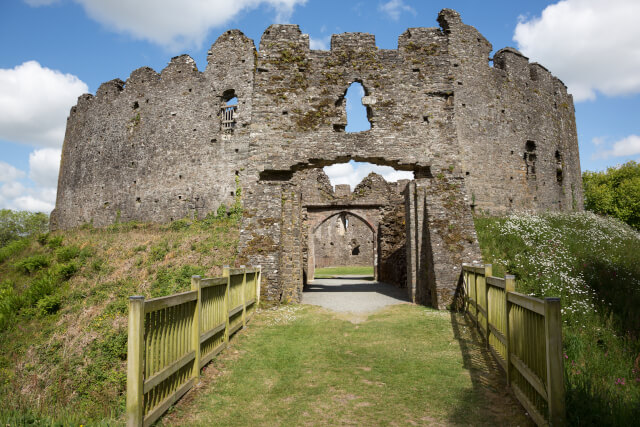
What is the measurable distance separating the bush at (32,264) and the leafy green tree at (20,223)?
40.0 m

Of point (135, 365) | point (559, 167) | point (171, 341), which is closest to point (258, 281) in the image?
point (171, 341)

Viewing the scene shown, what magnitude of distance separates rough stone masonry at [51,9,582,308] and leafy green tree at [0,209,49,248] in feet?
85.5

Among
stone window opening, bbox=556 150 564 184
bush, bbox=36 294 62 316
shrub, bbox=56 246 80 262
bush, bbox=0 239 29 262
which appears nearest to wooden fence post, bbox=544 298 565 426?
bush, bbox=36 294 62 316

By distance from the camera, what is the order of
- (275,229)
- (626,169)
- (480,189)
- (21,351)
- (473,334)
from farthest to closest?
→ (626,169)
(480,189)
(275,229)
(21,351)
(473,334)

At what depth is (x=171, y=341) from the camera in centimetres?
423

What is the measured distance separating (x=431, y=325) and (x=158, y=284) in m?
8.24

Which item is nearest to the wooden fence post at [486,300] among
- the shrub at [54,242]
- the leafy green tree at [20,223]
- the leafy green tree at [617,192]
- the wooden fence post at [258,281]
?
the wooden fence post at [258,281]

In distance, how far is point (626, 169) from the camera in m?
35.1

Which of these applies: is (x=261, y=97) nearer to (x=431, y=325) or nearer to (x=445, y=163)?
(x=445, y=163)

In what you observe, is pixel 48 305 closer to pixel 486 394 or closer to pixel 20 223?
pixel 486 394

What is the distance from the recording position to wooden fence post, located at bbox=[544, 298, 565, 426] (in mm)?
3158

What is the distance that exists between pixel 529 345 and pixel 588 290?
→ 6.26 metres

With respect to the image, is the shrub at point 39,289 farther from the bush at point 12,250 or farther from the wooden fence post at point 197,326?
the wooden fence post at point 197,326

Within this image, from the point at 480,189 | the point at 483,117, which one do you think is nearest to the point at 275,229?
the point at 480,189
